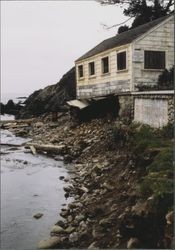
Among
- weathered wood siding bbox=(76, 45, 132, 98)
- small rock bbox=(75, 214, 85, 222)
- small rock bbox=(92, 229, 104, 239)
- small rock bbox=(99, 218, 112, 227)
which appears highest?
weathered wood siding bbox=(76, 45, 132, 98)

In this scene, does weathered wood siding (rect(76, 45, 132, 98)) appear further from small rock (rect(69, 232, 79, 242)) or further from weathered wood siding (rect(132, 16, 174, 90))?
small rock (rect(69, 232, 79, 242))

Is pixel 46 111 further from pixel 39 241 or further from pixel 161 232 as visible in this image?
pixel 161 232

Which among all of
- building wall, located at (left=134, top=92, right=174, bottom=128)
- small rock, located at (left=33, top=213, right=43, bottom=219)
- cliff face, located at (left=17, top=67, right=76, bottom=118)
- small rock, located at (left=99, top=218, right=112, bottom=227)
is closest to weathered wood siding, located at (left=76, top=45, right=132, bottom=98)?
building wall, located at (left=134, top=92, right=174, bottom=128)

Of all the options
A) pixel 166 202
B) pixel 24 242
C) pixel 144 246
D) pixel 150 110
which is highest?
pixel 150 110

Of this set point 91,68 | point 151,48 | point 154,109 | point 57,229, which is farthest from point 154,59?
point 57,229

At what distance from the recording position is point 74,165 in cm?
1889

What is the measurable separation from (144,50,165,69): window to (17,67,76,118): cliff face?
19254mm

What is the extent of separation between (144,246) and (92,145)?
12572 millimetres

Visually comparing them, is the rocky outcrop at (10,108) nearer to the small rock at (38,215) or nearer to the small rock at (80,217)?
the small rock at (38,215)

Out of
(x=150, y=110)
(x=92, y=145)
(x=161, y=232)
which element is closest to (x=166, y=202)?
(x=161, y=232)

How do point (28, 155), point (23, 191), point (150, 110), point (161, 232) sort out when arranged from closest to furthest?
point (161, 232)
point (23, 191)
point (150, 110)
point (28, 155)

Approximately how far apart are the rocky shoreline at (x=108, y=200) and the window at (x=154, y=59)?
3.44m

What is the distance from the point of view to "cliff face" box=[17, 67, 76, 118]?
137ft

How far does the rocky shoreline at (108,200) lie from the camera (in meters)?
7.87
